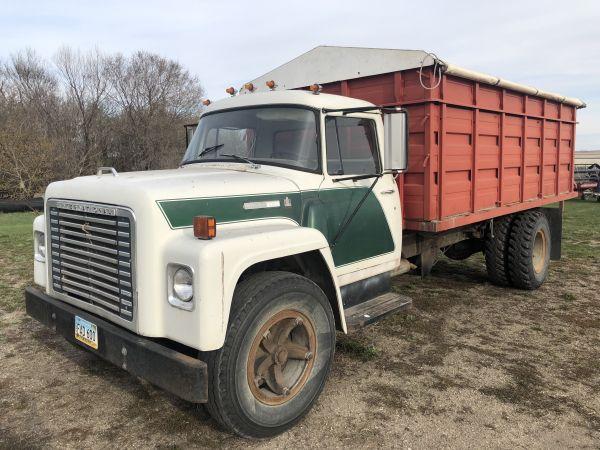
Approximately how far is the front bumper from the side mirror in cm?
213

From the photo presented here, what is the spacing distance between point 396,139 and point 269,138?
3.23 ft

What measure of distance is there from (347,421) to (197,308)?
1410mm

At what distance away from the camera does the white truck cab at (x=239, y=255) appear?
2848mm

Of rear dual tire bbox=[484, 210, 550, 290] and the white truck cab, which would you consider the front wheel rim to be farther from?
rear dual tire bbox=[484, 210, 550, 290]

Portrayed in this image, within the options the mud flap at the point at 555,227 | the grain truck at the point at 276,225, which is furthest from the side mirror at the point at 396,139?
the mud flap at the point at 555,227

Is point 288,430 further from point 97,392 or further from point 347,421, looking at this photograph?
point 97,392

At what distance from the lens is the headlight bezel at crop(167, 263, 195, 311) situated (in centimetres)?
275

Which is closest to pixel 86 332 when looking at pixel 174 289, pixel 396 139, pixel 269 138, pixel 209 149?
pixel 174 289

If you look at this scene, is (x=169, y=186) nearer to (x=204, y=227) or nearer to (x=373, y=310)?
(x=204, y=227)

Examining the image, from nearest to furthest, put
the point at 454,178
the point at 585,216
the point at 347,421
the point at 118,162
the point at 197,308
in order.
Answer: the point at 197,308 < the point at 347,421 < the point at 454,178 < the point at 585,216 < the point at 118,162

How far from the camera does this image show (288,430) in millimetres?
3297

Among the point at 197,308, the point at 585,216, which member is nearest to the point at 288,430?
the point at 197,308

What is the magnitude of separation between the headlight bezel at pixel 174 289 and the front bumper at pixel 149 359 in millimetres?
284

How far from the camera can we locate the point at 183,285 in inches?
111
